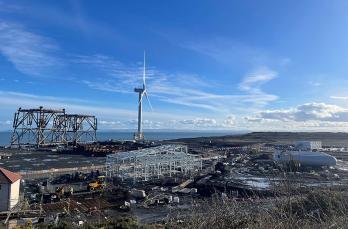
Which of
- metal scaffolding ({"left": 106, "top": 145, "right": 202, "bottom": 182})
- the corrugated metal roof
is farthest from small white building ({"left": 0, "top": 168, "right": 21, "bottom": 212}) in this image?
metal scaffolding ({"left": 106, "top": 145, "right": 202, "bottom": 182})

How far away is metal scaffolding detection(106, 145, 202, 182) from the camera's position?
3372cm

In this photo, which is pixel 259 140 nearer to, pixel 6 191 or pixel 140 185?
pixel 140 185

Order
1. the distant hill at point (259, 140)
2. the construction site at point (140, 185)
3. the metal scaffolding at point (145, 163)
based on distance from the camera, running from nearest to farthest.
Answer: the construction site at point (140, 185), the metal scaffolding at point (145, 163), the distant hill at point (259, 140)

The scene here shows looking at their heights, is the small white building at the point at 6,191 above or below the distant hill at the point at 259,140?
below

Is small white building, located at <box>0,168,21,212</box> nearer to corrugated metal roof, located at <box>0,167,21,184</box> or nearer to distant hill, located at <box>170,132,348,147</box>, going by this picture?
corrugated metal roof, located at <box>0,167,21,184</box>

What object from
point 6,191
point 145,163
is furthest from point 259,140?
point 6,191

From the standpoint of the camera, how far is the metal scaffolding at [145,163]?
111ft

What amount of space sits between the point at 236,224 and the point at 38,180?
29.0 meters

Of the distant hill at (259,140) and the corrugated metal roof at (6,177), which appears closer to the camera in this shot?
the corrugated metal roof at (6,177)

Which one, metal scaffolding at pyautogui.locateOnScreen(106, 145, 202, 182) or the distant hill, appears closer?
metal scaffolding at pyautogui.locateOnScreen(106, 145, 202, 182)

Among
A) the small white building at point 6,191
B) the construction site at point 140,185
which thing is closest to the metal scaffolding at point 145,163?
the construction site at point 140,185

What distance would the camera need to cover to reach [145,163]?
1341 inches

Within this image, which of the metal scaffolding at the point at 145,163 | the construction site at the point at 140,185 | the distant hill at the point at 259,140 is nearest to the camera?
the construction site at the point at 140,185

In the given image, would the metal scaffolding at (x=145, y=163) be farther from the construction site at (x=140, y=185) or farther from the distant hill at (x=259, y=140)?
the distant hill at (x=259, y=140)
